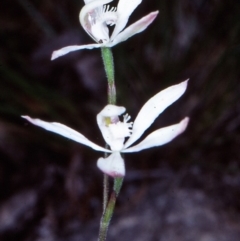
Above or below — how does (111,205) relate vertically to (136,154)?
below

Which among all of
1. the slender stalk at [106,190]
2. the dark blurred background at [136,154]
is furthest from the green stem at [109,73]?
the dark blurred background at [136,154]

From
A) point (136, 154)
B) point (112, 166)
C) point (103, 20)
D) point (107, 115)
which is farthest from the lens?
point (136, 154)

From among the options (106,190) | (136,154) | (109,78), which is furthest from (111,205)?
(136,154)

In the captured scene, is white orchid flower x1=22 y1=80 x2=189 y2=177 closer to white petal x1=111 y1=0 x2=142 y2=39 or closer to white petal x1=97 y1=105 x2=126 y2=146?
white petal x1=97 y1=105 x2=126 y2=146

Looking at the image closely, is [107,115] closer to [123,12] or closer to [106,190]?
[106,190]

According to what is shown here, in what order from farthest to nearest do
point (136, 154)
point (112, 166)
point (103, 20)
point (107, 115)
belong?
point (136, 154) < point (103, 20) < point (107, 115) < point (112, 166)

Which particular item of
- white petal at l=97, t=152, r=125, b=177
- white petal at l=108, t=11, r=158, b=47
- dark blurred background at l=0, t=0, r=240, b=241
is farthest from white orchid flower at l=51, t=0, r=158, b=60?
dark blurred background at l=0, t=0, r=240, b=241

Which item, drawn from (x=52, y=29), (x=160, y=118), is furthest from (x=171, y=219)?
(x=52, y=29)

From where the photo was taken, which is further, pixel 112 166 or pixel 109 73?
pixel 109 73
